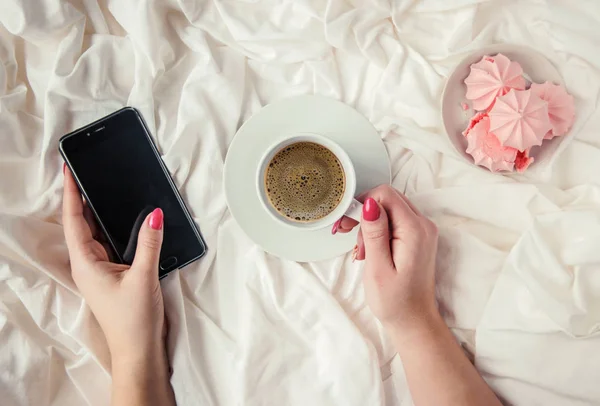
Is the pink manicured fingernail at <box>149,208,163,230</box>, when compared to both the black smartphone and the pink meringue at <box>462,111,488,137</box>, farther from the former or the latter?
the pink meringue at <box>462,111,488,137</box>

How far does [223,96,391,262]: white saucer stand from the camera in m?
0.92

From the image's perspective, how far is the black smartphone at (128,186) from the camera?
92 cm

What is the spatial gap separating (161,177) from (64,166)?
176mm

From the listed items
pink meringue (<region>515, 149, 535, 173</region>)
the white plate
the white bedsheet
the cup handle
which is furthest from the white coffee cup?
pink meringue (<region>515, 149, 535, 173</region>)

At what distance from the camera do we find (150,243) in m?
0.85

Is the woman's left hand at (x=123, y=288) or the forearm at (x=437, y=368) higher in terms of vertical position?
the woman's left hand at (x=123, y=288)

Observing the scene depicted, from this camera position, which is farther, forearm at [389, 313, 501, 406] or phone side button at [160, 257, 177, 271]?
phone side button at [160, 257, 177, 271]

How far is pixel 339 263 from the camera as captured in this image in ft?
3.08

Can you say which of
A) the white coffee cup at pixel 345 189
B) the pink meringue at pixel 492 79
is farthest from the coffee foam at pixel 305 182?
the pink meringue at pixel 492 79

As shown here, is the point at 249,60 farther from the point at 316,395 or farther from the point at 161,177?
the point at 316,395

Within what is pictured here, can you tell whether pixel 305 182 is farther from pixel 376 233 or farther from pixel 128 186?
pixel 128 186

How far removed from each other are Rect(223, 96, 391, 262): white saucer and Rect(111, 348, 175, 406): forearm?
29 centimetres

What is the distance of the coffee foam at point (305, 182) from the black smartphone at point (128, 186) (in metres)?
0.18

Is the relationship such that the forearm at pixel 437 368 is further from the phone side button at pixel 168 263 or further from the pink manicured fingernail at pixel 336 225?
the phone side button at pixel 168 263
